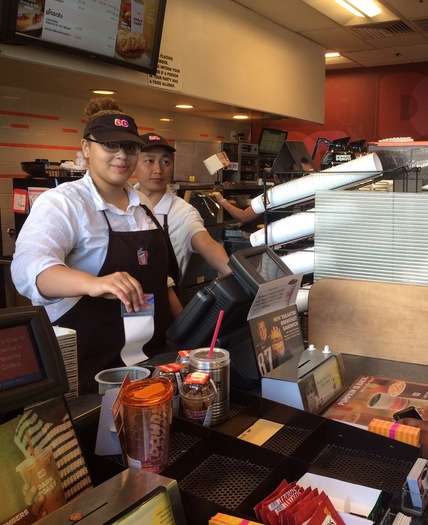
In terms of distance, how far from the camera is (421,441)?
1017 millimetres

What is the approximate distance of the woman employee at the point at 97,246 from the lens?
5.35 ft

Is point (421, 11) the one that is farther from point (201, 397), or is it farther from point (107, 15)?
point (201, 397)

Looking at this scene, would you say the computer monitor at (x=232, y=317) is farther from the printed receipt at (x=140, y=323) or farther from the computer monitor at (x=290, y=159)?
the computer monitor at (x=290, y=159)

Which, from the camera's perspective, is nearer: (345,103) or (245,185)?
(245,185)

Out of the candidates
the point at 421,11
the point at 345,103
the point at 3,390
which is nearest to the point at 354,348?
the point at 3,390

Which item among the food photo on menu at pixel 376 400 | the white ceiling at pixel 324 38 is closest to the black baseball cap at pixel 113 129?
the food photo on menu at pixel 376 400

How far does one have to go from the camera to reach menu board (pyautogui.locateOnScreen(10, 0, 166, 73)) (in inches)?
109

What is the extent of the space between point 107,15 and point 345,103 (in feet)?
16.2

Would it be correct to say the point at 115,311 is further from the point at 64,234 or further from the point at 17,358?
the point at 17,358

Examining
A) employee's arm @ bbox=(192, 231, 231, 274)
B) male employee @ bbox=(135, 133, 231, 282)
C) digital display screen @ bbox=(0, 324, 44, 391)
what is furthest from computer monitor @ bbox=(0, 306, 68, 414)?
male employee @ bbox=(135, 133, 231, 282)

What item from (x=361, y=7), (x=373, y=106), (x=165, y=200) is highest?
(x=361, y=7)

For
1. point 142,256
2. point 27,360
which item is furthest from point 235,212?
point 27,360

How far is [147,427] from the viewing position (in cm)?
82

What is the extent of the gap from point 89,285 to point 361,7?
13.8ft
